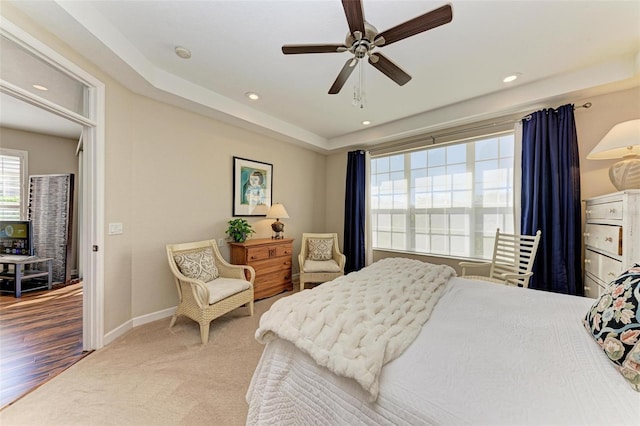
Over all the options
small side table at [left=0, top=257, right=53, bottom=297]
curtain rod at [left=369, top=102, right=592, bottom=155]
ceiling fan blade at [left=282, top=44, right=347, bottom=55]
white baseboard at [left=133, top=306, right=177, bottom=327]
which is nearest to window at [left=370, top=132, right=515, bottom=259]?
curtain rod at [left=369, top=102, right=592, bottom=155]

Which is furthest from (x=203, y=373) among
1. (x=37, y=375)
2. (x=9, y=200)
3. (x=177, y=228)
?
(x=9, y=200)

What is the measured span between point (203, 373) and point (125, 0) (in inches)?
109

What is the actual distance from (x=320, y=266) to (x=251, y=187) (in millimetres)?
1632

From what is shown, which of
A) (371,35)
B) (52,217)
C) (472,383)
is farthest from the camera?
(52,217)

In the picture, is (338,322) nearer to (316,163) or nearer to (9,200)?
(316,163)

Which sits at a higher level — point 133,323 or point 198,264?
point 198,264

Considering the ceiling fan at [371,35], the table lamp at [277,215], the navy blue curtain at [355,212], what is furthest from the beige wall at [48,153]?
the ceiling fan at [371,35]

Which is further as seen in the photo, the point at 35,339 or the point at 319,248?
the point at 319,248

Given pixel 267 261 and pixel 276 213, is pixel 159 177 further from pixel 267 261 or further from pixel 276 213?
pixel 267 261

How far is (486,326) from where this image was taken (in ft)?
4.02

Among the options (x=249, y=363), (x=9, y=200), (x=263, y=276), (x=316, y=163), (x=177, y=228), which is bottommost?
(x=249, y=363)

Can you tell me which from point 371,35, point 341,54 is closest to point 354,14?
point 371,35

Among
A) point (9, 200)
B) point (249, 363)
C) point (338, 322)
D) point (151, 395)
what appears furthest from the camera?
point (9, 200)

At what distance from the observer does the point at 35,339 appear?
91.3 inches
